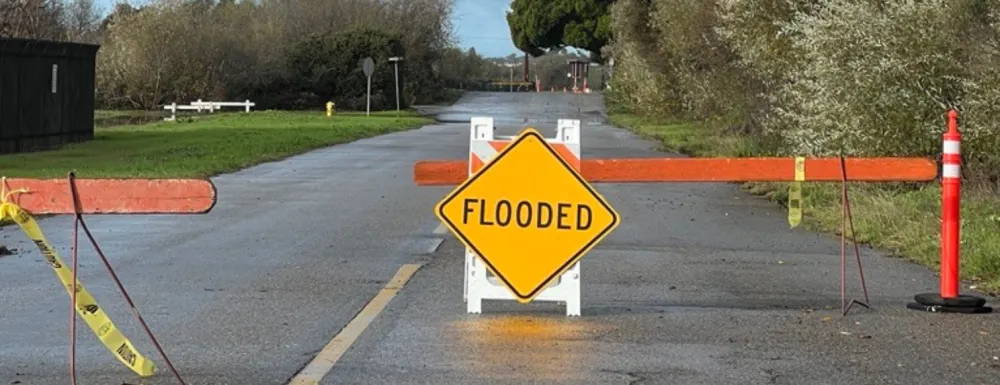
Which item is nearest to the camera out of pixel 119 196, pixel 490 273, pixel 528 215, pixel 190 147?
pixel 119 196

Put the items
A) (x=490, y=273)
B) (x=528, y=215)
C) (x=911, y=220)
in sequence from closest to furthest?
(x=528, y=215) < (x=490, y=273) < (x=911, y=220)

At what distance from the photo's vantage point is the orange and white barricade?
8.72 meters

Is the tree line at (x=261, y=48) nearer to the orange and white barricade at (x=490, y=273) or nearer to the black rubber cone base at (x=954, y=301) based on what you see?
the orange and white barricade at (x=490, y=273)

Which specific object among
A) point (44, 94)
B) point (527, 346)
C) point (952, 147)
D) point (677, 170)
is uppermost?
point (44, 94)

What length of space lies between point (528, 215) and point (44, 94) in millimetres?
22665

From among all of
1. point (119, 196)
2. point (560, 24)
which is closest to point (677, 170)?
point (119, 196)

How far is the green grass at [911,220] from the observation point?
1112 cm

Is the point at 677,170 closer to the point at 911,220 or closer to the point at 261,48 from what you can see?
the point at 911,220

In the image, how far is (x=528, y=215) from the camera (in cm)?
863

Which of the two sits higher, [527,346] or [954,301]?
[954,301]

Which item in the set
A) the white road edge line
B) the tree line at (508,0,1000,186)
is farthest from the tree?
the white road edge line

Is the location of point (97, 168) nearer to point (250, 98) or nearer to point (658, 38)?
point (658, 38)

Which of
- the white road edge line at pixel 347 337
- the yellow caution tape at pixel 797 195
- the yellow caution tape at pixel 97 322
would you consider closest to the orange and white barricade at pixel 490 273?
the white road edge line at pixel 347 337

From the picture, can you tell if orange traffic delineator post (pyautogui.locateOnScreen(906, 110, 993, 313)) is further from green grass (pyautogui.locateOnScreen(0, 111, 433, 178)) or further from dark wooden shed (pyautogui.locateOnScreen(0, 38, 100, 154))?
dark wooden shed (pyautogui.locateOnScreen(0, 38, 100, 154))
